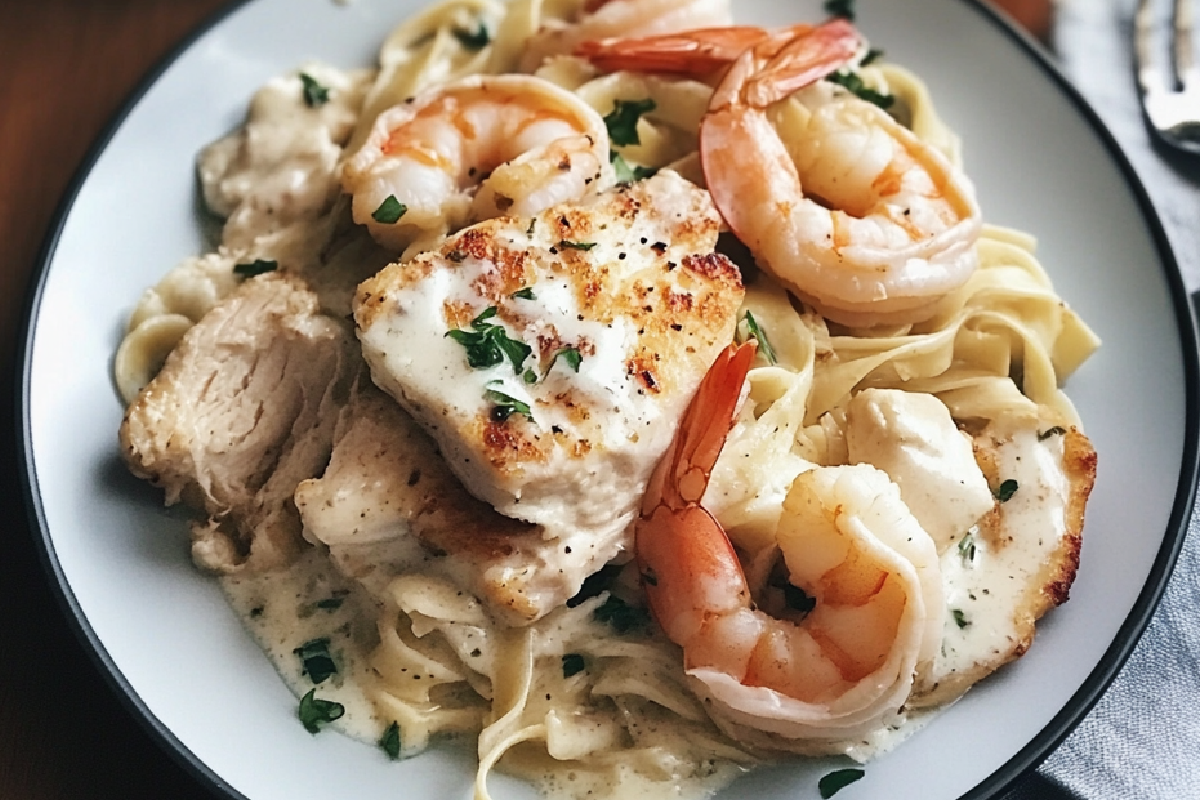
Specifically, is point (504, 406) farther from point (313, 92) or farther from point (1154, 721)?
point (1154, 721)

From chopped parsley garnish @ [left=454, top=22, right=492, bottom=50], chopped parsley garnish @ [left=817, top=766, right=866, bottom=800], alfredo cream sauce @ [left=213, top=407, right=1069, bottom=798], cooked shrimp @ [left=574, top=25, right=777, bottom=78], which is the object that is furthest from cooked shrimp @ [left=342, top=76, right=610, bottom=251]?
chopped parsley garnish @ [left=817, top=766, right=866, bottom=800]

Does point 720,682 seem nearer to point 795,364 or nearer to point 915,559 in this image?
point 915,559

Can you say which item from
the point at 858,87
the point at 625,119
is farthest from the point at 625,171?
the point at 858,87

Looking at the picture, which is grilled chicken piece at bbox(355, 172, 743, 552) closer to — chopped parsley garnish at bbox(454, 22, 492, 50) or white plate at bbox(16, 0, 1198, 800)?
white plate at bbox(16, 0, 1198, 800)

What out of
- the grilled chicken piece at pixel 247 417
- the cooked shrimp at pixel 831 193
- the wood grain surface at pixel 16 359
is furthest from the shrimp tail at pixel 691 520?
the wood grain surface at pixel 16 359

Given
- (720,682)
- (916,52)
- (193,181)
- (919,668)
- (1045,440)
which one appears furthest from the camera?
(916,52)

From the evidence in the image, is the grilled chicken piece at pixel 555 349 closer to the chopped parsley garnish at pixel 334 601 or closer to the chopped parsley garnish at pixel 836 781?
the chopped parsley garnish at pixel 334 601

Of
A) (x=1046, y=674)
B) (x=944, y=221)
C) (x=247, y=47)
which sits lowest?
(x=1046, y=674)

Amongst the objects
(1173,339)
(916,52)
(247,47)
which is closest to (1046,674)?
(1173,339)
